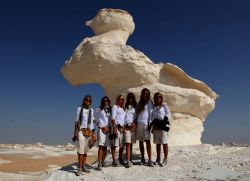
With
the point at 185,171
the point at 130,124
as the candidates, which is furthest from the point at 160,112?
the point at 185,171

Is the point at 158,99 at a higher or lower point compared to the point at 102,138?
higher

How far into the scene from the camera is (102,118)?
19.8 ft

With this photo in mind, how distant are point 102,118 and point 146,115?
0.83 metres

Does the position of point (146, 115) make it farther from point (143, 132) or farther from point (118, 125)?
point (118, 125)

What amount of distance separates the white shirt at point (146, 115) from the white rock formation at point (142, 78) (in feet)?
17.9

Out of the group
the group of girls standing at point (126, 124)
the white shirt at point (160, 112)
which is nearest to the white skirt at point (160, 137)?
the group of girls standing at point (126, 124)

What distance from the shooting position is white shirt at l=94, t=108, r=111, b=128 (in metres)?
6.02

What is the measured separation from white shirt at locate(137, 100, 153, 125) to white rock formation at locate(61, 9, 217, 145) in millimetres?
5468

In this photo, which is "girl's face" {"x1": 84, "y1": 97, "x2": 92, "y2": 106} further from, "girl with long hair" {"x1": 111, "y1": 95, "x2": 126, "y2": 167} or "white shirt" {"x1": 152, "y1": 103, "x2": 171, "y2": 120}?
"white shirt" {"x1": 152, "y1": 103, "x2": 171, "y2": 120}

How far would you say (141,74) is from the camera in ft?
38.6

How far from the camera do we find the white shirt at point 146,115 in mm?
6137

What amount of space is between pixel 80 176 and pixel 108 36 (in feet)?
25.4

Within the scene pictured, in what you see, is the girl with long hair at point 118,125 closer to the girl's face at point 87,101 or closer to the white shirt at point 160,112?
the girl's face at point 87,101

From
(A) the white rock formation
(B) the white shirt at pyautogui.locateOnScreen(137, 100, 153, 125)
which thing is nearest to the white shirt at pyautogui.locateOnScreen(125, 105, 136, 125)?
(B) the white shirt at pyautogui.locateOnScreen(137, 100, 153, 125)
